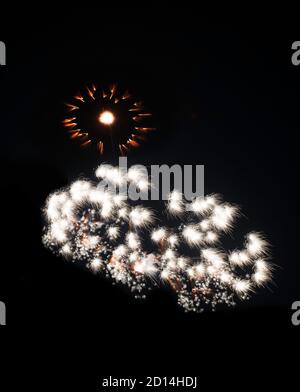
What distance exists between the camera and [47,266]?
62.0ft

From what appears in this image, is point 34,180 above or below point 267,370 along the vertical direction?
above

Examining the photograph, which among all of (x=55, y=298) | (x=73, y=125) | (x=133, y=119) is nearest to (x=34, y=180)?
(x=55, y=298)

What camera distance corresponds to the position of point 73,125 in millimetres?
10305

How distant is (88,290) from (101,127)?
12.6 meters

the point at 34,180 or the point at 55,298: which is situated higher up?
the point at 34,180

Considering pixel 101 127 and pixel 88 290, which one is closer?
pixel 101 127
